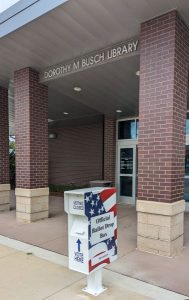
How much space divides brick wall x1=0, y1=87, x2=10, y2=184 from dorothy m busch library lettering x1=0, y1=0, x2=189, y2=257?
0.03m

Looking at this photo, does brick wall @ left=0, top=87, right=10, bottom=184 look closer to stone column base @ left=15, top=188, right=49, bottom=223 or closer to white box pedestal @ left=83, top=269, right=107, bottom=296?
stone column base @ left=15, top=188, right=49, bottom=223

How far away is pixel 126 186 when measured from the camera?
10383 millimetres

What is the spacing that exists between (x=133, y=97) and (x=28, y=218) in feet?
14.5

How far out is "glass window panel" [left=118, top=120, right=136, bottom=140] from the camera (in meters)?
10.1

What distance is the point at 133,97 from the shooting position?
27.2 feet

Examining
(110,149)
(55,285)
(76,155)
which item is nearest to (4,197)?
(110,149)

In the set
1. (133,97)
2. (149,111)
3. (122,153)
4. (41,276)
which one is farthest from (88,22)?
(122,153)

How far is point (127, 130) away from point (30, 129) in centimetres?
432

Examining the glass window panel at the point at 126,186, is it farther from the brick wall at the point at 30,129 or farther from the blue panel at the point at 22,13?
the blue panel at the point at 22,13

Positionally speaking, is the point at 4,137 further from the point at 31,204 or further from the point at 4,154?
the point at 31,204

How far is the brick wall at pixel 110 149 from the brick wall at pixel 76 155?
1.30 meters

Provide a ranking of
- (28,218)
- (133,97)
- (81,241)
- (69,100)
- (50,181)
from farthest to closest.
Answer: (50,181), (69,100), (133,97), (28,218), (81,241)

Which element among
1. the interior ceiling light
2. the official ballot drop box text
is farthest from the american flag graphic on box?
the interior ceiling light

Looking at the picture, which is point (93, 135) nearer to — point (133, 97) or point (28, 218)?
point (133, 97)
